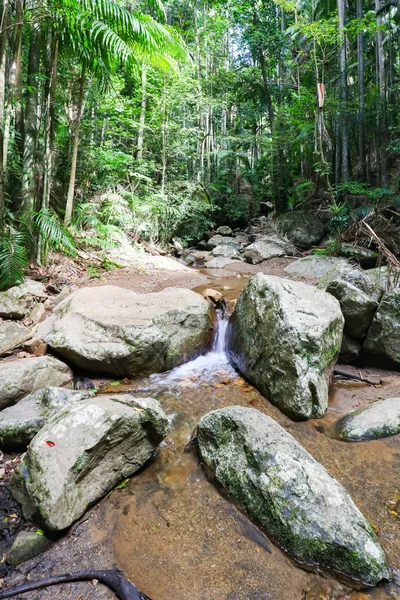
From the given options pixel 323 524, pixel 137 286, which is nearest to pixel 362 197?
pixel 137 286

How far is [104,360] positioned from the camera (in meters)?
4.16

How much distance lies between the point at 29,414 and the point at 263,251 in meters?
10.2

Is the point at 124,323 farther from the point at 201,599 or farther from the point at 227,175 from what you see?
the point at 227,175

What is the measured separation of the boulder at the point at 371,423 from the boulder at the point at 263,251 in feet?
28.1

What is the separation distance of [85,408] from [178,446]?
107 centimetres

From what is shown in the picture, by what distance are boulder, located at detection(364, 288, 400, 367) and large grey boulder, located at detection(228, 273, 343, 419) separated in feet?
2.79

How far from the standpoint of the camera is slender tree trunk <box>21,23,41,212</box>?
21.1 feet

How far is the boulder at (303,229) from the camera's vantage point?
40.9 ft

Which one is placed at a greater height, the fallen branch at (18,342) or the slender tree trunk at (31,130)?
the slender tree trunk at (31,130)

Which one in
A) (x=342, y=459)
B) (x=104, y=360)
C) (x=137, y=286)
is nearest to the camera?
(x=342, y=459)

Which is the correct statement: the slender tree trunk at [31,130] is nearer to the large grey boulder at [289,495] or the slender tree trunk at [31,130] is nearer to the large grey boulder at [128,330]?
the large grey boulder at [128,330]

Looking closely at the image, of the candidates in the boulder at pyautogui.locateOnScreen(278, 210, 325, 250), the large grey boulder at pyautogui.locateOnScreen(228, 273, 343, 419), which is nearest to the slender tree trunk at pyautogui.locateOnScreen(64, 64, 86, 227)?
the large grey boulder at pyautogui.locateOnScreen(228, 273, 343, 419)

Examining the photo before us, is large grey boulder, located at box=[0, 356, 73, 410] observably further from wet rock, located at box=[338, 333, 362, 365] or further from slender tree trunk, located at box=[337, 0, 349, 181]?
slender tree trunk, located at box=[337, 0, 349, 181]

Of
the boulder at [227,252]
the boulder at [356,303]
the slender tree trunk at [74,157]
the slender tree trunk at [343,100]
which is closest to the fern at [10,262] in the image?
the slender tree trunk at [74,157]
